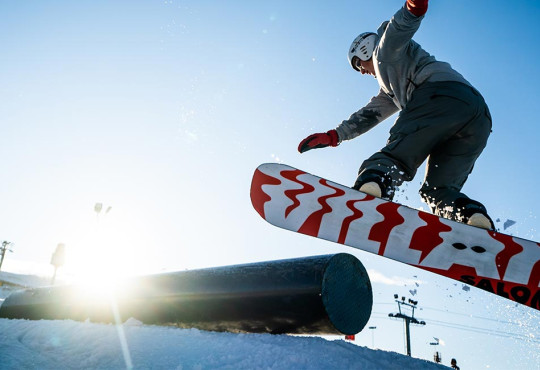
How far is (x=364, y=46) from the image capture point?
9.48ft

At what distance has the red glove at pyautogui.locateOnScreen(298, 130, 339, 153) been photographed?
331 centimetres

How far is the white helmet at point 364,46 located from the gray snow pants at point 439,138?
1.72 feet

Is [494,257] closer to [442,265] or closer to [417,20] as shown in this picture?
[442,265]

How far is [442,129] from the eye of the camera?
94.6 inches

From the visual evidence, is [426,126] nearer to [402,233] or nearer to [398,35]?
[398,35]

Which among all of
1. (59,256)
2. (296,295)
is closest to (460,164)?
(296,295)

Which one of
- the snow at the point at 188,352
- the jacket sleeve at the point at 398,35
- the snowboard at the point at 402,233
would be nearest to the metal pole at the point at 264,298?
the snow at the point at 188,352

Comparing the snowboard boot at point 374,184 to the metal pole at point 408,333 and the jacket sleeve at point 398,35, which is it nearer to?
the jacket sleeve at point 398,35

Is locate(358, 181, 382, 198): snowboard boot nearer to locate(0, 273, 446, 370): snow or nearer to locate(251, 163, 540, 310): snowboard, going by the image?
locate(251, 163, 540, 310): snowboard

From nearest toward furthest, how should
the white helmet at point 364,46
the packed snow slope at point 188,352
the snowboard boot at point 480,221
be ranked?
the packed snow slope at point 188,352
the snowboard boot at point 480,221
the white helmet at point 364,46

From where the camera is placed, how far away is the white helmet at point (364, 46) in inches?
113

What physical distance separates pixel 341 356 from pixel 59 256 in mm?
23195

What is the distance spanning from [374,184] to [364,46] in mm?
1231

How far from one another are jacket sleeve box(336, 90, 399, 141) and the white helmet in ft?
1.73
